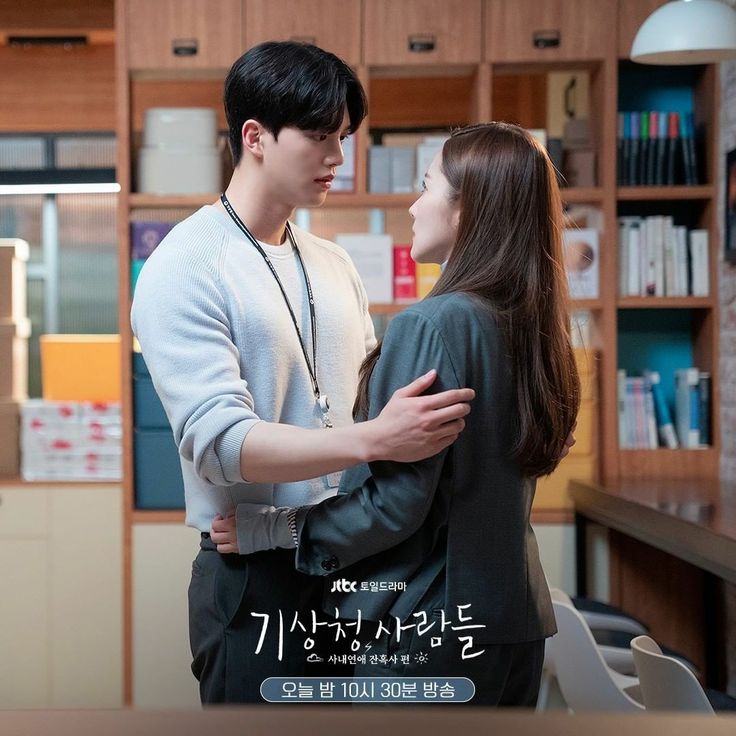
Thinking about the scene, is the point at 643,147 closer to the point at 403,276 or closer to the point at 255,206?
the point at 403,276

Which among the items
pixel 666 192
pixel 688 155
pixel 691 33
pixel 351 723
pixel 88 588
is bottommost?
pixel 88 588

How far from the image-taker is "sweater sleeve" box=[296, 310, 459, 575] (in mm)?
959

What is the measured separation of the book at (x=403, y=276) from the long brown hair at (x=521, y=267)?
73.0 inches

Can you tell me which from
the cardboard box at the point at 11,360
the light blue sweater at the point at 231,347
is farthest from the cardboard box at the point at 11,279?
the light blue sweater at the point at 231,347

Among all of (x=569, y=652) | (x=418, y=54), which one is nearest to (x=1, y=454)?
(x=418, y=54)

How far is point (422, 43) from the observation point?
9.37 ft

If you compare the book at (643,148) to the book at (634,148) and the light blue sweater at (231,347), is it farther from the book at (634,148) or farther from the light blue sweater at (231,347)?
the light blue sweater at (231,347)

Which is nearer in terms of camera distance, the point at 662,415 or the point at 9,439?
the point at 662,415

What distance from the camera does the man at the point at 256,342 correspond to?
1.00 m

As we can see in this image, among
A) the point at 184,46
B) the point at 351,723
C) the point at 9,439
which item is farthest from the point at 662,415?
the point at 351,723

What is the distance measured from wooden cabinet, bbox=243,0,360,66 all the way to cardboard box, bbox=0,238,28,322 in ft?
3.14

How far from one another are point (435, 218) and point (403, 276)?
1862mm

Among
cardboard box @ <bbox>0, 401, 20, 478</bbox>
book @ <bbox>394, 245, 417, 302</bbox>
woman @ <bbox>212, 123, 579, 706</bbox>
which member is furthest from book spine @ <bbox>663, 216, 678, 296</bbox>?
woman @ <bbox>212, 123, 579, 706</bbox>

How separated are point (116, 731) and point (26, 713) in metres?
0.04
